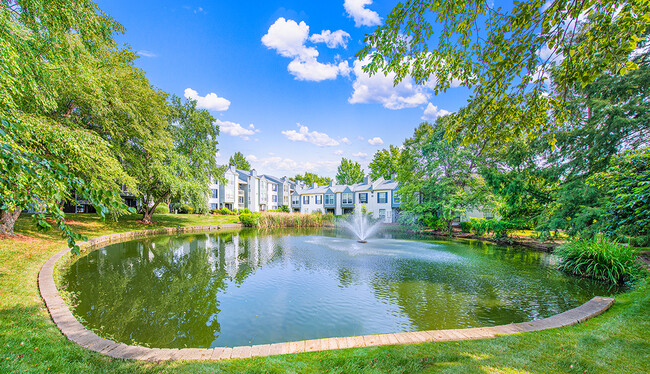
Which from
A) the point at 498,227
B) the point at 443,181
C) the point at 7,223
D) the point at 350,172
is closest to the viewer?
the point at 7,223

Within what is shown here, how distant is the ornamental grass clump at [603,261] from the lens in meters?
8.43

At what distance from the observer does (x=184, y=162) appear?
21859 mm

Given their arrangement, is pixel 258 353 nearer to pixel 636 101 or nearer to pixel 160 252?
pixel 160 252

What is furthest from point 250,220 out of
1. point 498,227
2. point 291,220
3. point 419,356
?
point 419,356

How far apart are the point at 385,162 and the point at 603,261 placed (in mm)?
36104

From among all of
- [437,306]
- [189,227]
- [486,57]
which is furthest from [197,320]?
[189,227]

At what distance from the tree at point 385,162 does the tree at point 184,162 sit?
1031 inches

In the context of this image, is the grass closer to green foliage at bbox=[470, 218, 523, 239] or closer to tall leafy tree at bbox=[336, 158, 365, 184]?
green foliage at bbox=[470, 218, 523, 239]

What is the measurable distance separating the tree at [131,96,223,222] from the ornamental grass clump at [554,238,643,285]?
22028mm

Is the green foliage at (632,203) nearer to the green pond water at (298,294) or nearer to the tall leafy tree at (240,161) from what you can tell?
the green pond water at (298,294)

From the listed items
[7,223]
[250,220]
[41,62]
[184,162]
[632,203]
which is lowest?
[250,220]

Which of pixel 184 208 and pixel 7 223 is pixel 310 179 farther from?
pixel 7 223

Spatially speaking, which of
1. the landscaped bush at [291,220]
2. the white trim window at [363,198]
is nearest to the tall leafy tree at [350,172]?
the white trim window at [363,198]

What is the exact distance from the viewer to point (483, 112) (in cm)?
456
